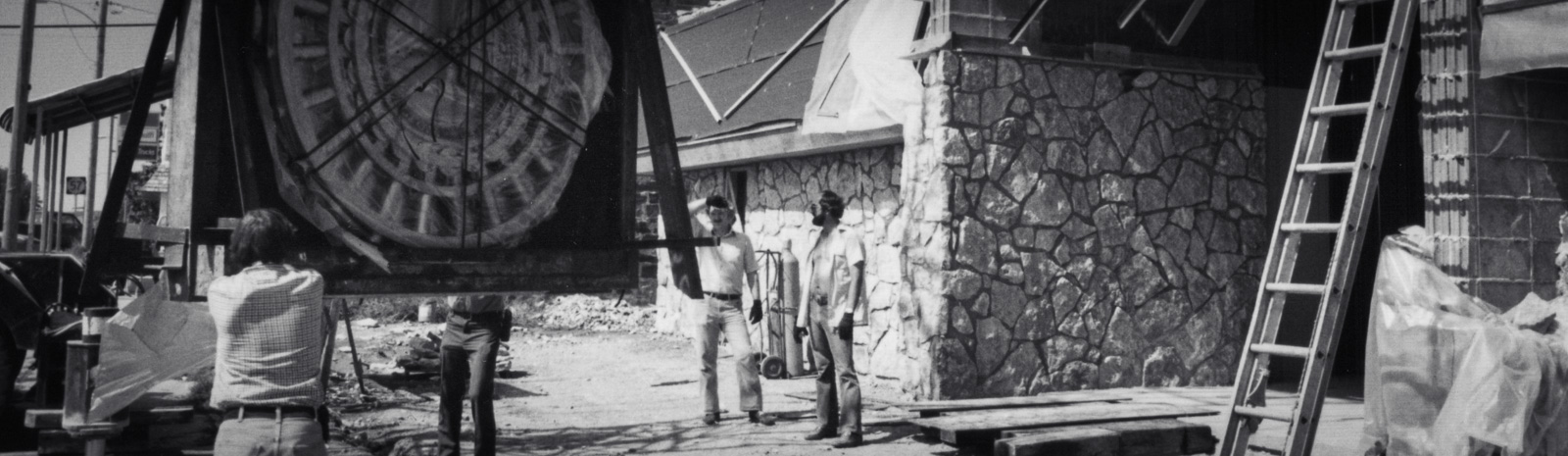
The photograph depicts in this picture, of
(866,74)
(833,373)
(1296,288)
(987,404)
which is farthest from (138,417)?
(1296,288)

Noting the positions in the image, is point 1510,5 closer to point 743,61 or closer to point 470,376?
point 470,376

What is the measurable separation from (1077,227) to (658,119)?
7.27 m

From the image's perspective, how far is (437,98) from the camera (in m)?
4.75

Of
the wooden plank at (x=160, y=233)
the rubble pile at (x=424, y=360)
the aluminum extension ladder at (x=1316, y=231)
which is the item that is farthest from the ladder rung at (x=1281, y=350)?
the rubble pile at (x=424, y=360)

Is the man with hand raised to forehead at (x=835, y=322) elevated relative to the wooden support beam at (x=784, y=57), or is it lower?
lower

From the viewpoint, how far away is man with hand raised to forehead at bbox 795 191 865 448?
353 inches

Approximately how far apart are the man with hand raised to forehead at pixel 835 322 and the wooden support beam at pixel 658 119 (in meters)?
3.77

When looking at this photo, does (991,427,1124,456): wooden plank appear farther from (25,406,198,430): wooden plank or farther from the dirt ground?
(25,406,198,430): wooden plank

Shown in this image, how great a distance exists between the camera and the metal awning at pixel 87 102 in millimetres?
12766

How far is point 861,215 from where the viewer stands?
13.4 metres

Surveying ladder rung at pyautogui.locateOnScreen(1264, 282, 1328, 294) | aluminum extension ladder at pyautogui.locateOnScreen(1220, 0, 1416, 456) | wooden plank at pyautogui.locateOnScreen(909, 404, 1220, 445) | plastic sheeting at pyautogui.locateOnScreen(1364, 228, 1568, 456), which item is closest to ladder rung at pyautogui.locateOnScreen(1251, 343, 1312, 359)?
aluminum extension ladder at pyautogui.locateOnScreen(1220, 0, 1416, 456)

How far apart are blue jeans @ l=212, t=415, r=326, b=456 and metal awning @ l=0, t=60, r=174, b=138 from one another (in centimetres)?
850

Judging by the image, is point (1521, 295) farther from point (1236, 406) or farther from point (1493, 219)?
point (1236, 406)

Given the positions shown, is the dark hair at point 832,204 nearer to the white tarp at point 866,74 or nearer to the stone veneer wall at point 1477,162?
the white tarp at point 866,74
